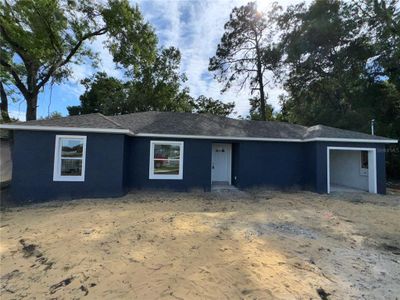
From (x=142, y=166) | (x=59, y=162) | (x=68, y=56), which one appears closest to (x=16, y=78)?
(x=68, y=56)

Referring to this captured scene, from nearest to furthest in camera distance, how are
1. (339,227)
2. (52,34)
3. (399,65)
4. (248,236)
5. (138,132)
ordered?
(248,236) < (339,227) < (138,132) < (52,34) < (399,65)

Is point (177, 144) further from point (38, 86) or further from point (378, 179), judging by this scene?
point (38, 86)

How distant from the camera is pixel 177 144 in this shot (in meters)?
11.6

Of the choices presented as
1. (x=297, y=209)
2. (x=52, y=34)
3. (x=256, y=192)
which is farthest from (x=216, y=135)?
(x=52, y=34)

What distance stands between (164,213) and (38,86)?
1459cm

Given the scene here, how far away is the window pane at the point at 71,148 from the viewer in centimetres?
980

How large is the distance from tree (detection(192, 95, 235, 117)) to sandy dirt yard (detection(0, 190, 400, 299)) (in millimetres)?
23974

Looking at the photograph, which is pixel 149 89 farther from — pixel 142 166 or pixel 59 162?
pixel 59 162

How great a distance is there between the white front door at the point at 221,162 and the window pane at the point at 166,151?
3.01m

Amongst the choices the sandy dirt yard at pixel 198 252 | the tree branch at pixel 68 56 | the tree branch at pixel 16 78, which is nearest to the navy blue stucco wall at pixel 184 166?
the sandy dirt yard at pixel 198 252

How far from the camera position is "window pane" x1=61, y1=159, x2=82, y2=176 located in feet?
32.2

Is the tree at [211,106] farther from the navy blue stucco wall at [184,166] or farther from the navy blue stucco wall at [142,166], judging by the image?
the navy blue stucco wall at [184,166]

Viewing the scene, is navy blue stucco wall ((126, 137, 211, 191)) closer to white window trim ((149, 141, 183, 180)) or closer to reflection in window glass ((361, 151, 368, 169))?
white window trim ((149, 141, 183, 180))

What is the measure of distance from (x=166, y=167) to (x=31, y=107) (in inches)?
438
